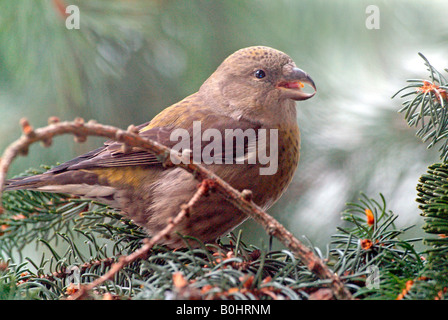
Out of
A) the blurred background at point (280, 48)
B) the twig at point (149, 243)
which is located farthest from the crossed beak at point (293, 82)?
the twig at point (149, 243)

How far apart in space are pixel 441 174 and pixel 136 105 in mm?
1876

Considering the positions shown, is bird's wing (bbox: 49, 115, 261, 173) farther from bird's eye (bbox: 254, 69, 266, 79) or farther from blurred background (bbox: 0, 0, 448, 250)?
blurred background (bbox: 0, 0, 448, 250)

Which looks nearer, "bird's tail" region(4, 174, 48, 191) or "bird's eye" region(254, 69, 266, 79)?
"bird's tail" region(4, 174, 48, 191)

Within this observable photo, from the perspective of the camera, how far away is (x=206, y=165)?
7.60 ft

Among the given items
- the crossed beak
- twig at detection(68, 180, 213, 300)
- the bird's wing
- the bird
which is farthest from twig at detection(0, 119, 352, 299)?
the crossed beak

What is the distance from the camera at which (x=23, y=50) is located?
8.67 feet

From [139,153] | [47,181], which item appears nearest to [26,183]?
[47,181]

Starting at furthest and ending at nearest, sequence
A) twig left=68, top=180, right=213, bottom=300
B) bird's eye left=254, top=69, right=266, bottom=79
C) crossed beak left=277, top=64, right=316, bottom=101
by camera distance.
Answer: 1. bird's eye left=254, top=69, right=266, bottom=79
2. crossed beak left=277, top=64, right=316, bottom=101
3. twig left=68, top=180, right=213, bottom=300

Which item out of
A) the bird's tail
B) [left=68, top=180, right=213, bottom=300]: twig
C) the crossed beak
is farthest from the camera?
the crossed beak

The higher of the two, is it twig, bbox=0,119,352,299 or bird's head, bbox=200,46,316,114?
bird's head, bbox=200,46,316,114

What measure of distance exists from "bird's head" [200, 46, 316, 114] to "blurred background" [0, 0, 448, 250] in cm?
25

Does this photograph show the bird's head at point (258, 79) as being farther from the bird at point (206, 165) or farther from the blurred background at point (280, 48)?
the blurred background at point (280, 48)

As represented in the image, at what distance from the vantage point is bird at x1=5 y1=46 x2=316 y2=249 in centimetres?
227

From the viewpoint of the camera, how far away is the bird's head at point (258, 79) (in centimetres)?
258
